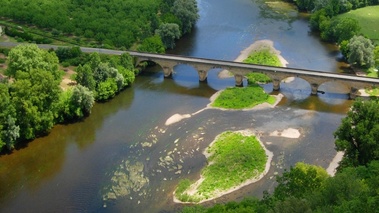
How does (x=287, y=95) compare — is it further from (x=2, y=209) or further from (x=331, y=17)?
(x=2, y=209)

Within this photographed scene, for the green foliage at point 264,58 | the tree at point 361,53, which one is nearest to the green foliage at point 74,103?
the green foliage at point 264,58

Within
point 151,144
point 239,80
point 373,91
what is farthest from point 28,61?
point 373,91

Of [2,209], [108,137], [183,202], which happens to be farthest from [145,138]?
[2,209]

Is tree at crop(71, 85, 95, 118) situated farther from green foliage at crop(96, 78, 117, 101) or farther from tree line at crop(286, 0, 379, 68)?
tree line at crop(286, 0, 379, 68)

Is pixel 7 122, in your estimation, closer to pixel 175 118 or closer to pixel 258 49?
pixel 175 118

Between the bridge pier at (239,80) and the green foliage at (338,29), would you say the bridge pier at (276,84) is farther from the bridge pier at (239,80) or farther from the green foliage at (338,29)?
the green foliage at (338,29)

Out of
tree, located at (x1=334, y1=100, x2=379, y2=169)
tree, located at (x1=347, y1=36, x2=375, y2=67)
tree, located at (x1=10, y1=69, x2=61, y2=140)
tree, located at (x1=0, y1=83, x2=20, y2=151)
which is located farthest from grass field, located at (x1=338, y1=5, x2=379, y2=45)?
tree, located at (x1=0, y1=83, x2=20, y2=151)
